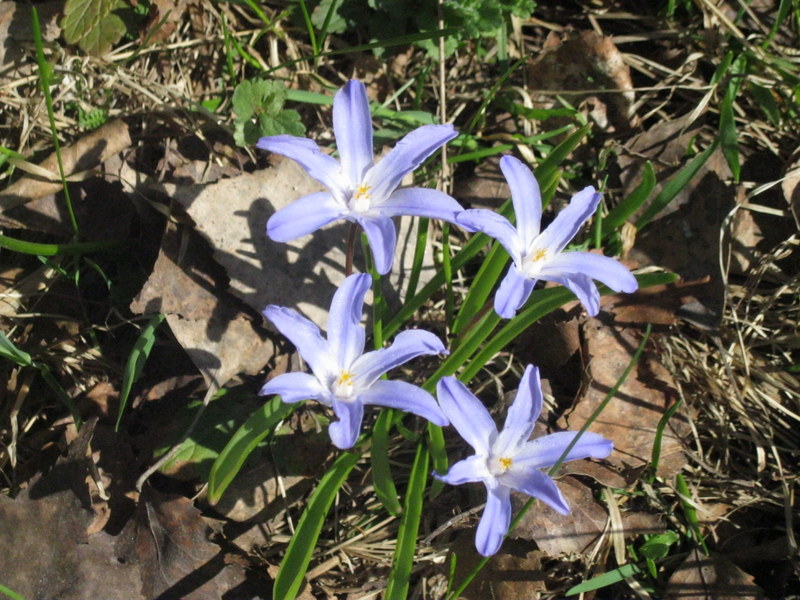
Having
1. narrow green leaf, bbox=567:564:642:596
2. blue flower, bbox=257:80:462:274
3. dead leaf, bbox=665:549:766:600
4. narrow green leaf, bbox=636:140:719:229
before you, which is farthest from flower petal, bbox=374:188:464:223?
dead leaf, bbox=665:549:766:600

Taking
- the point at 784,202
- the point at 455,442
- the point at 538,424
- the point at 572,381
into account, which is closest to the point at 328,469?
the point at 455,442

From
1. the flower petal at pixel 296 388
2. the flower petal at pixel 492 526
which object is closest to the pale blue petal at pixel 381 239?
the flower petal at pixel 296 388

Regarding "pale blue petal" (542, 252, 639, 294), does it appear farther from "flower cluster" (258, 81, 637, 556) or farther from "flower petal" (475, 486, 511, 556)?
"flower petal" (475, 486, 511, 556)

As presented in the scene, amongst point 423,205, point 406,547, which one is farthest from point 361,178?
point 406,547

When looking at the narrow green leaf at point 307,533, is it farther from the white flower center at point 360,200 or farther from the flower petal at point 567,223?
the flower petal at point 567,223

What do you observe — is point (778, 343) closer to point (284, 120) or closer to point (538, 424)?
point (538, 424)

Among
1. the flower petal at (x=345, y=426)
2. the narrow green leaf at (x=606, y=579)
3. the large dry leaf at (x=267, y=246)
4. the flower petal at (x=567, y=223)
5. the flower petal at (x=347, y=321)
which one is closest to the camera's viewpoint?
the flower petal at (x=345, y=426)

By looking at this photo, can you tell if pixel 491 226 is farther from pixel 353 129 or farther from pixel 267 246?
pixel 267 246
